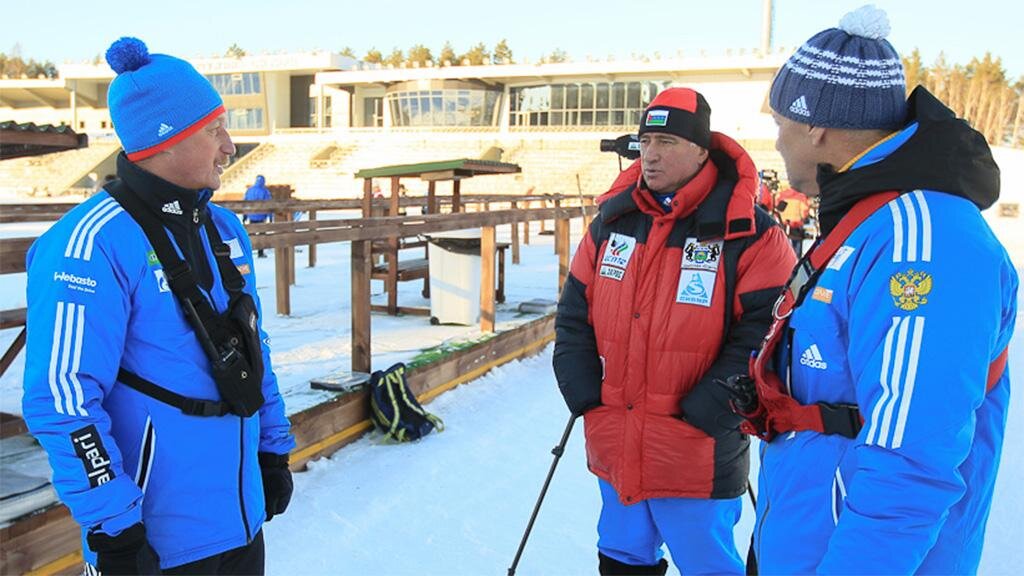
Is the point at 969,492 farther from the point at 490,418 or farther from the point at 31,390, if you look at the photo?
the point at 490,418

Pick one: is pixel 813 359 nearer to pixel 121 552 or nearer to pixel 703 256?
pixel 703 256

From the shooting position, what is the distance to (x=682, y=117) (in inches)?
94.0

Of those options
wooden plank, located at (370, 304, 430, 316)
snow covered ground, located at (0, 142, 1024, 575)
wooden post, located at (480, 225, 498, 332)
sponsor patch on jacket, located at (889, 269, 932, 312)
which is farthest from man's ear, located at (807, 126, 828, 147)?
wooden plank, located at (370, 304, 430, 316)

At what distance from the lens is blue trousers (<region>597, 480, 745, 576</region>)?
2.23 metres

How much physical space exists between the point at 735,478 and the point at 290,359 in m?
3.96

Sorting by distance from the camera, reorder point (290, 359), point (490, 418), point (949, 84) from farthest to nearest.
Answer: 1. point (949, 84)
2. point (290, 359)
3. point (490, 418)

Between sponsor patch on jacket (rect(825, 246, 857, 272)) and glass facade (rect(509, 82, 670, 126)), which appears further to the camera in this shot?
glass facade (rect(509, 82, 670, 126))

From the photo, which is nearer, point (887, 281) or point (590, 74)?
point (887, 281)

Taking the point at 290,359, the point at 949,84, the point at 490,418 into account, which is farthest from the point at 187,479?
the point at 949,84

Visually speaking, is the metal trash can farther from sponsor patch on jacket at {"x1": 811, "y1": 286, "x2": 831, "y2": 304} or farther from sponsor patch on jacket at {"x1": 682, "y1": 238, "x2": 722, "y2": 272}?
sponsor patch on jacket at {"x1": 811, "y1": 286, "x2": 831, "y2": 304}

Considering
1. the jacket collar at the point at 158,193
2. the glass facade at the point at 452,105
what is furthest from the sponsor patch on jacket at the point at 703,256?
the glass facade at the point at 452,105

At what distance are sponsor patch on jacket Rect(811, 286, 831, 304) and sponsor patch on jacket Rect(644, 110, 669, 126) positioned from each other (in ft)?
3.78

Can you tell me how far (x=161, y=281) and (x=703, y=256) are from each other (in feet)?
5.03

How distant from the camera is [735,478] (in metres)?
2.30
